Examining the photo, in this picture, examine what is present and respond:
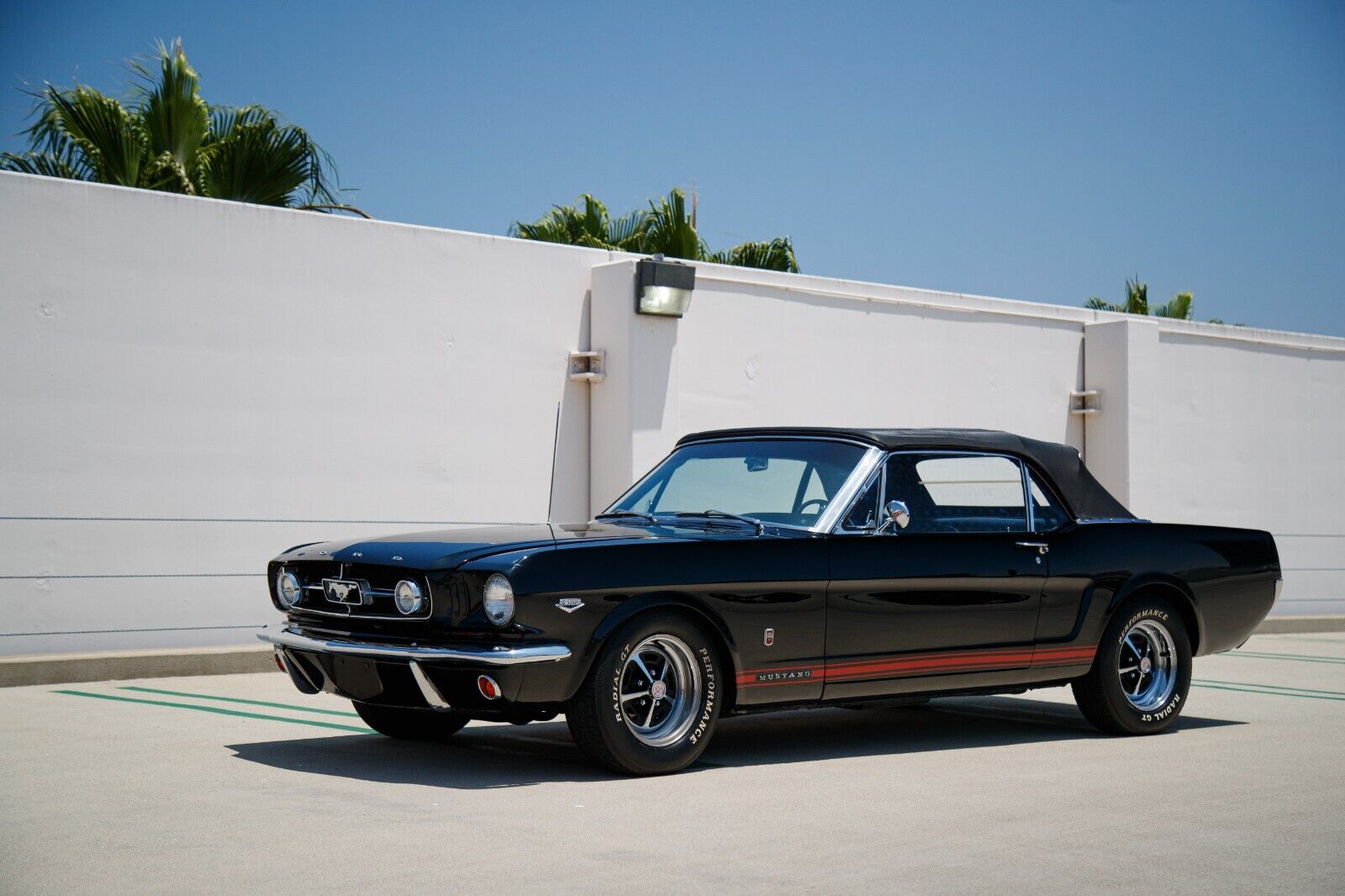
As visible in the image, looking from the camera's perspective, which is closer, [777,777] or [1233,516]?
[777,777]

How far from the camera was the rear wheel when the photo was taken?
7523 millimetres

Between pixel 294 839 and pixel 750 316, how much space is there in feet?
33.5

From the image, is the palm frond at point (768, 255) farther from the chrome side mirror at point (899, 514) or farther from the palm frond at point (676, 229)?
the chrome side mirror at point (899, 514)

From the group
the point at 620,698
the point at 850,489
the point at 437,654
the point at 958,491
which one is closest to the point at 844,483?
the point at 850,489

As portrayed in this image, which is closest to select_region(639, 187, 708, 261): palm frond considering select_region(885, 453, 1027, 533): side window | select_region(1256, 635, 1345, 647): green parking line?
select_region(1256, 635, 1345, 647): green parking line

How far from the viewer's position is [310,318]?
12.4m

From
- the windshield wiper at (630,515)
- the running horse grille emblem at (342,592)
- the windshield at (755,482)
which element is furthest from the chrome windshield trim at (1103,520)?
the running horse grille emblem at (342,592)

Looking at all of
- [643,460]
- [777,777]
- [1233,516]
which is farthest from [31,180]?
[1233,516]

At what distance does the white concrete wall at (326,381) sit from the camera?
11195 mm

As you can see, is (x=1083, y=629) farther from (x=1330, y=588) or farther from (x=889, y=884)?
(x=1330, y=588)

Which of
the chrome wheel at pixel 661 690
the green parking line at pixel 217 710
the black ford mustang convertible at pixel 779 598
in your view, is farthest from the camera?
the green parking line at pixel 217 710

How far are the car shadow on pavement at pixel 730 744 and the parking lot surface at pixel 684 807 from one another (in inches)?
1.1

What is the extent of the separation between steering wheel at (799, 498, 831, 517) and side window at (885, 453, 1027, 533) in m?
0.32

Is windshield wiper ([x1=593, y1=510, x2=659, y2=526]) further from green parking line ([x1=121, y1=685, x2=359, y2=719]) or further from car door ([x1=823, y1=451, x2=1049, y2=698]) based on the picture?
green parking line ([x1=121, y1=685, x2=359, y2=719])
